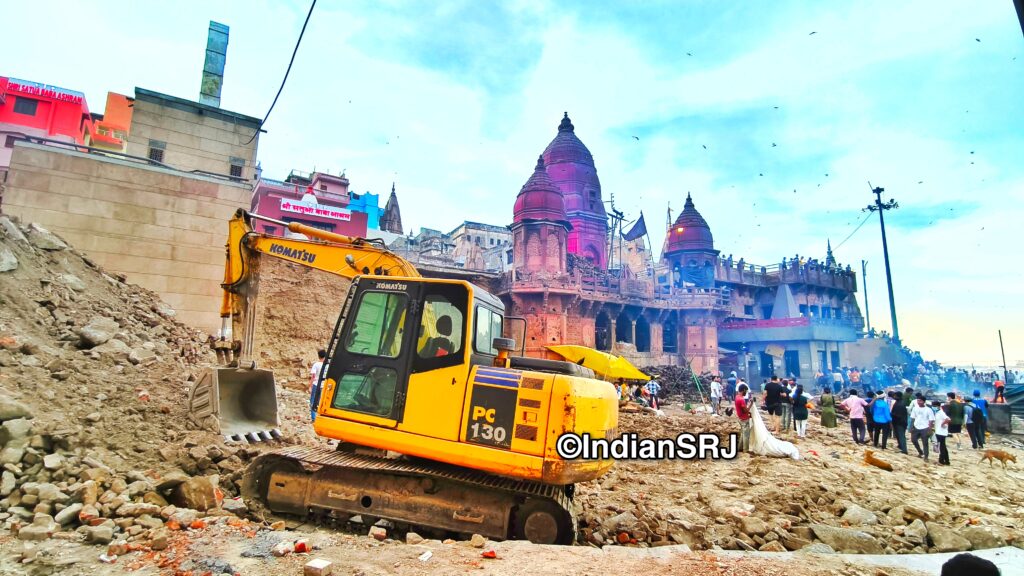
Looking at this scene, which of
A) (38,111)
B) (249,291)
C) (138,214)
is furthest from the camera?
(38,111)

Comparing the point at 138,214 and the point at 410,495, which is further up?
the point at 138,214

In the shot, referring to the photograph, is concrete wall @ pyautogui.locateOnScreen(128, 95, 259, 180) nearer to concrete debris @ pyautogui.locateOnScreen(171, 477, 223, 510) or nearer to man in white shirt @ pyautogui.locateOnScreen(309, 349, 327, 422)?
man in white shirt @ pyautogui.locateOnScreen(309, 349, 327, 422)

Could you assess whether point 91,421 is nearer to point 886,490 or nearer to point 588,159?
point 886,490

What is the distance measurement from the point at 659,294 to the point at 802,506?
93.0 ft

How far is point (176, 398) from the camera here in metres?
6.78

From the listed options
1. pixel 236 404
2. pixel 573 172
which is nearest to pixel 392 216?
pixel 573 172

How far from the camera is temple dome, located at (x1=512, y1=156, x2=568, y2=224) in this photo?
30.1 m

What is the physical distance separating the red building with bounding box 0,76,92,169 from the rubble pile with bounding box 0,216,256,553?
111ft

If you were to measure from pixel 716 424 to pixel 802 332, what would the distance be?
27558 mm

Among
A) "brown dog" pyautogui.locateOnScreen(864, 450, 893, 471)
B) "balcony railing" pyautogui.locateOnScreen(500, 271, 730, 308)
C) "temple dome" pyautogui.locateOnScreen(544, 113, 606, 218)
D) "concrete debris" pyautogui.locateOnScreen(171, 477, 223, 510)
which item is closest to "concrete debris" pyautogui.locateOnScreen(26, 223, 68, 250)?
"concrete debris" pyautogui.locateOnScreen(171, 477, 223, 510)

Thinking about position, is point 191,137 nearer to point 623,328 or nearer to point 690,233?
point 623,328

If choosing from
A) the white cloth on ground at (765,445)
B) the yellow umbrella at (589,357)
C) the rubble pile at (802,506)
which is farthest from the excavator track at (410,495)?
the yellow umbrella at (589,357)

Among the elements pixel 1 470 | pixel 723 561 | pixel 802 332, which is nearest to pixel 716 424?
pixel 723 561

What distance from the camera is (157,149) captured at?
51.4 ft
